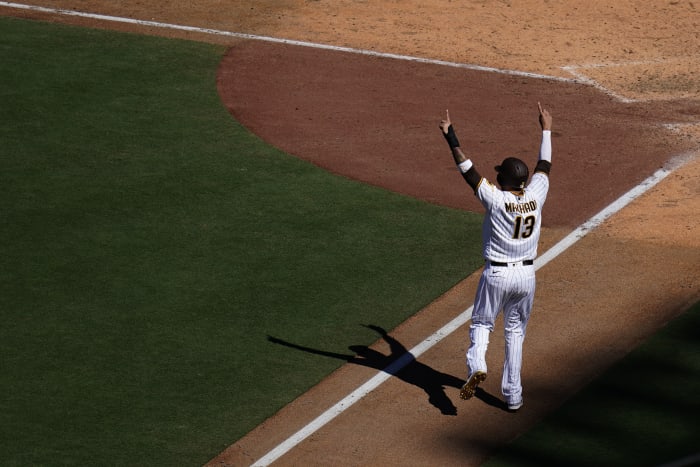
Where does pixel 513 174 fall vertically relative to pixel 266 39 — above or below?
above

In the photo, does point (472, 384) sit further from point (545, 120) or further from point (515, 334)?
point (545, 120)

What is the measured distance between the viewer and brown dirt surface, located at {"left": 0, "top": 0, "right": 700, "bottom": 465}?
9.72 m

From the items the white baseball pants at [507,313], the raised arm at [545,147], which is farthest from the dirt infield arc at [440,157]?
the raised arm at [545,147]

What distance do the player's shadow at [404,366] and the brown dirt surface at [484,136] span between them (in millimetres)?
43

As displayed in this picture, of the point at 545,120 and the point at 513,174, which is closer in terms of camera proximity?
the point at 513,174

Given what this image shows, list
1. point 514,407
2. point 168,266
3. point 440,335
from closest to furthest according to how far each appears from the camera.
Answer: point 514,407 → point 440,335 → point 168,266

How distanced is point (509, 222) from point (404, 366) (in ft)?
6.30

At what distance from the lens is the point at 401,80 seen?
675 inches

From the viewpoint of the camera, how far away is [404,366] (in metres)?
10.4

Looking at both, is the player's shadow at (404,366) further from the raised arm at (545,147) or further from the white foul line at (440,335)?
the raised arm at (545,147)

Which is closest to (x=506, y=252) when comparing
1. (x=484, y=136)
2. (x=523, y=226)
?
(x=523, y=226)

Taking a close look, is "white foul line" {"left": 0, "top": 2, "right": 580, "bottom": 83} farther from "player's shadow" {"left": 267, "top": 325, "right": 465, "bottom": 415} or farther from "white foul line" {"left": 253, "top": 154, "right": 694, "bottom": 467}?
"player's shadow" {"left": 267, "top": 325, "right": 465, "bottom": 415}

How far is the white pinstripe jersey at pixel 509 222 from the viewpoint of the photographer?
9148 millimetres

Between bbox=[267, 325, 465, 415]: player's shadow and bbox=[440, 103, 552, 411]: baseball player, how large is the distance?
68 cm
